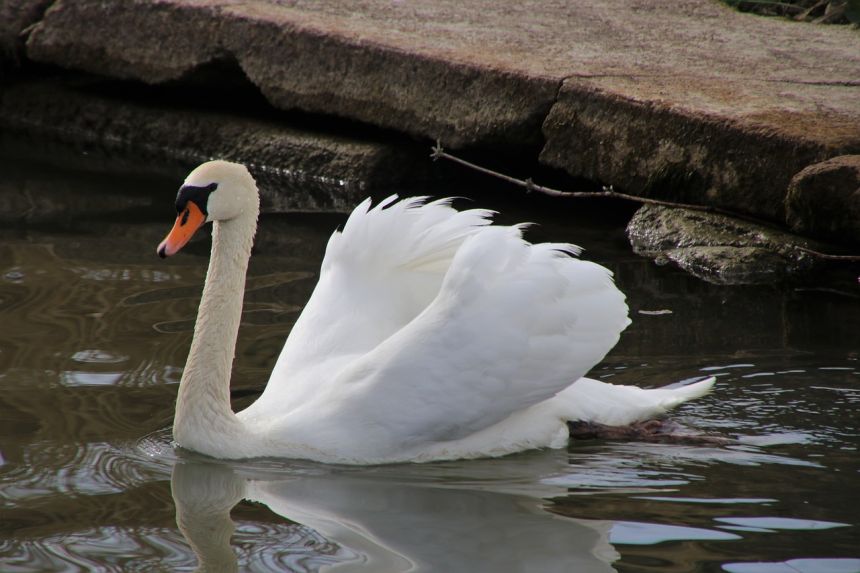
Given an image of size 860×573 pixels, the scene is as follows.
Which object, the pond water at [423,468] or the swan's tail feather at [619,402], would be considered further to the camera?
the swan's tail feather at [619,402]

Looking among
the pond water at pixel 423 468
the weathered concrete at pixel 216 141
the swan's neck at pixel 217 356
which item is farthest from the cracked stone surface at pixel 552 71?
the swan's neck at pixel 217 356

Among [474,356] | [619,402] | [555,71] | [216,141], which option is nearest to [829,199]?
[555,71]

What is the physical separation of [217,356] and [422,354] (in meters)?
0.71

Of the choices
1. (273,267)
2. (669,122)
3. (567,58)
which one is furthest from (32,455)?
(567,58)

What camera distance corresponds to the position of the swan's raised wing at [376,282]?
4551mm

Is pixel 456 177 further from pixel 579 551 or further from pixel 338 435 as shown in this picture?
pixel 579 551

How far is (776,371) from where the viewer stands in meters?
4.96

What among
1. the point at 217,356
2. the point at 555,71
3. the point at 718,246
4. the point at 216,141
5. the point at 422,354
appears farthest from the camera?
the point at 216,141

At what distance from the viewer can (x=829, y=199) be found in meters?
5.80

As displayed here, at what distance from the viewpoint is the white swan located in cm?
411

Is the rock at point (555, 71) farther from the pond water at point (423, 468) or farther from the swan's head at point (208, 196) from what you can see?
the swan's head at point (208, 196)

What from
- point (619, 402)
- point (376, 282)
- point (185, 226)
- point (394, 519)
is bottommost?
point (394, 519)

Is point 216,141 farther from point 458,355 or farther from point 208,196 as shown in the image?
point 458,355

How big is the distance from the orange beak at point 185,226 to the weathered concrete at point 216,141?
3.31 metres
